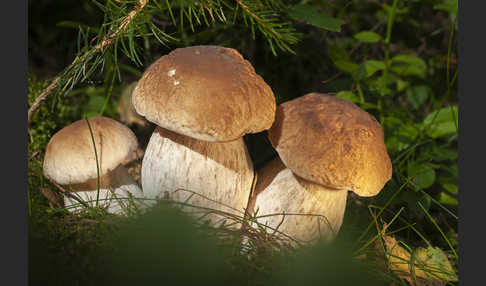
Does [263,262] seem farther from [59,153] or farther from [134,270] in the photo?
[59,153]

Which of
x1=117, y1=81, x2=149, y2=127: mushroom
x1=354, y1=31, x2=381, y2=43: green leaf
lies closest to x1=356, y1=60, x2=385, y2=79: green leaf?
x1=354, y1=31, x2=381, y2=43: green leaf

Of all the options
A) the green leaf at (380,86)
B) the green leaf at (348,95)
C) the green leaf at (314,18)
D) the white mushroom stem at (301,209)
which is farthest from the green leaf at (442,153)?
the green leaf at (314,18)

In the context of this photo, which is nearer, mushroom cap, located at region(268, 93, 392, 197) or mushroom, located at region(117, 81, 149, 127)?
mushroom cap, located at region(268, 93, 392, 197)

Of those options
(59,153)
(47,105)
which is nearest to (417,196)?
(59,153)

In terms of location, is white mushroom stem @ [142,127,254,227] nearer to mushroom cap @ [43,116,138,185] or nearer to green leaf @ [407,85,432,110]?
mushroom cap @ [43,116,138,185]

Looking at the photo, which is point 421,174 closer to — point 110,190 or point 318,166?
point 318,166

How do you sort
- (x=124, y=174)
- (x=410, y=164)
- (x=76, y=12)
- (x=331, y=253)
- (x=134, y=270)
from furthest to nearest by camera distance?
(x=76, y=12) < (x=410, y=164) < (x=124, y=174) < (x=331, y=253) < (x=134, y=270)
